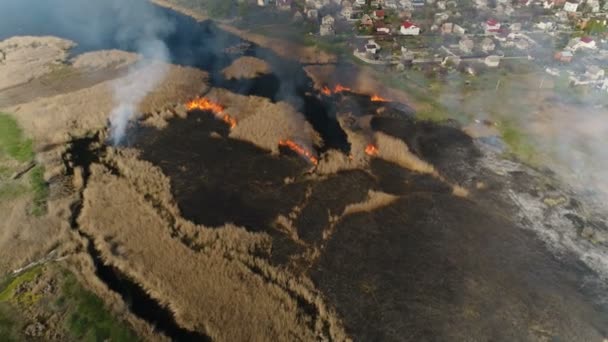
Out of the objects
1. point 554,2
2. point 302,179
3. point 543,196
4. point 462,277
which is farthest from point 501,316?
point 554,2

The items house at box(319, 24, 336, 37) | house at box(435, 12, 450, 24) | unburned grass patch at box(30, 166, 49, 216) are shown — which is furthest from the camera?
house at box(435, 12, 450, 24)

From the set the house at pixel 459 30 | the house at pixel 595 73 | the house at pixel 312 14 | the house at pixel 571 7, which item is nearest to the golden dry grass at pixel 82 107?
the house at pixel 312 14

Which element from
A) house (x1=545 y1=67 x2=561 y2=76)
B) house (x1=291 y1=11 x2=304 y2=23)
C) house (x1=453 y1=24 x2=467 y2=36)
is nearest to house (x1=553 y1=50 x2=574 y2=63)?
house (x1=545 y1=67 x2=561 y2=76)

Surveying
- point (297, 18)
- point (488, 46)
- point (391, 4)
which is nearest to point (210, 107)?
point (297, 18)

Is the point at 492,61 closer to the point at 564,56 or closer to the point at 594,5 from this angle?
the point at 564,56

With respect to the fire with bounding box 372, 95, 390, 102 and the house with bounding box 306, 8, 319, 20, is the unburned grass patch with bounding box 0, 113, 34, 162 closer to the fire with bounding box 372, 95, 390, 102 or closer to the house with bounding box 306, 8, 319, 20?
the fire with bounding box 372, 95, 390, 102

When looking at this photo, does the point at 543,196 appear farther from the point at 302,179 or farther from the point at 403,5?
the point at 403,5
